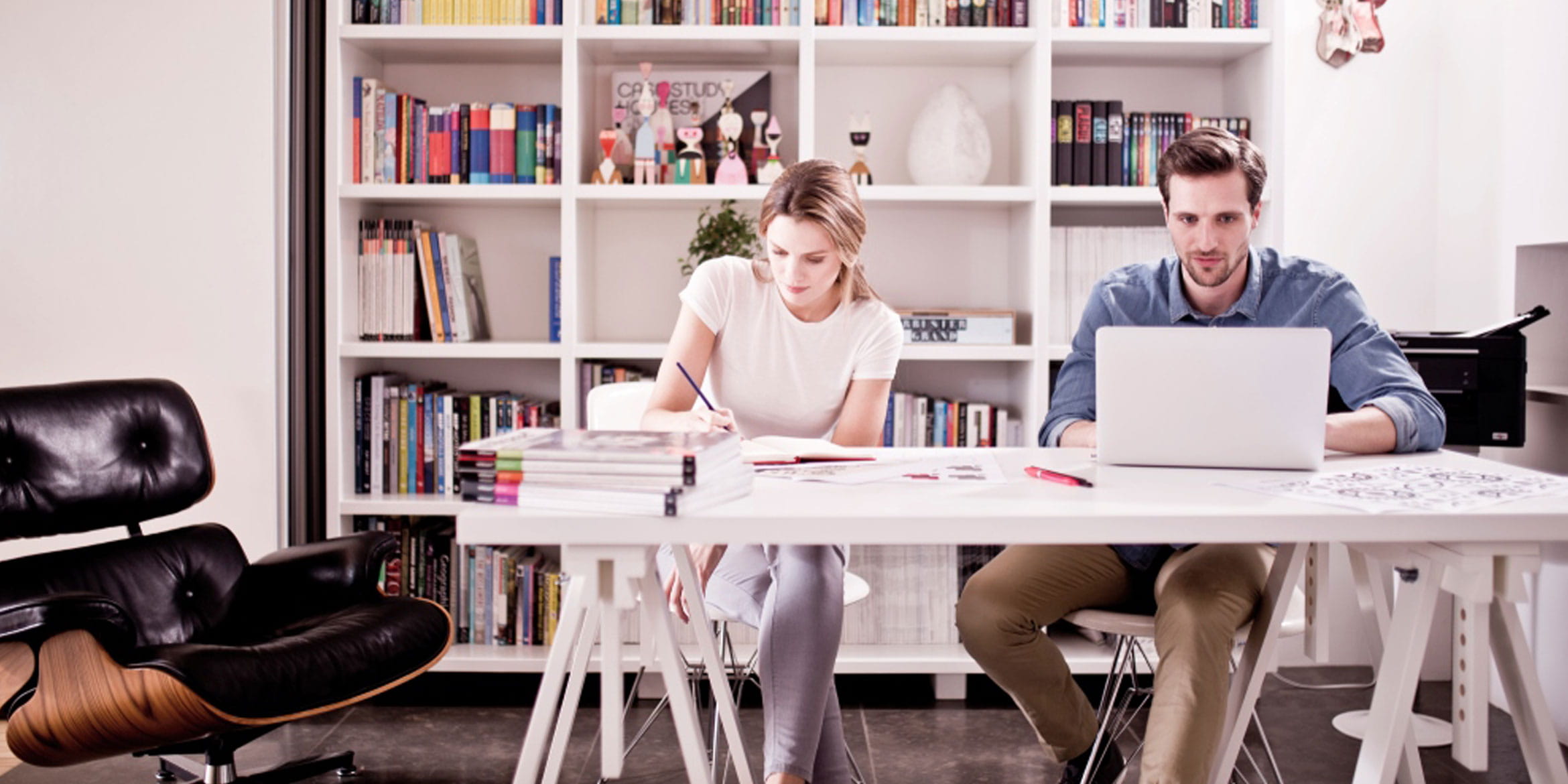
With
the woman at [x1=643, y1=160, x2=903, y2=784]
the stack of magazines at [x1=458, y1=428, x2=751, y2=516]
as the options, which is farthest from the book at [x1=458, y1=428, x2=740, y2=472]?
the woman at [x1=643, y1=160, x2=903, y2=784]

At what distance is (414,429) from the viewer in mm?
3197

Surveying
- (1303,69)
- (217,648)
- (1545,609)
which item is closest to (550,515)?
(217,648)

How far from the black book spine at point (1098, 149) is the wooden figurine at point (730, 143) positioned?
0.85 m

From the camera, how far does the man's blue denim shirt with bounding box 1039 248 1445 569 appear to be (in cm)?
206

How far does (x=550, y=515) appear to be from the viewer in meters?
1.41

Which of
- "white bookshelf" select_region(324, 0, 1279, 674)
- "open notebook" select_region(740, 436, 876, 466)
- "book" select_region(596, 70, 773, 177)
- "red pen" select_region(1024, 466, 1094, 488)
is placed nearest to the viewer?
"red pen" select_region(1024, 466, 1094, 488)

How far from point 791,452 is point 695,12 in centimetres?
164

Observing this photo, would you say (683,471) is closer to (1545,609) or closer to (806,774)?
(806,774)

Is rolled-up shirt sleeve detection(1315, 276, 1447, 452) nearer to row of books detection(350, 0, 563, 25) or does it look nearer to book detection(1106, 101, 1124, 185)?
book detection(1106, 101, 1124, 185)

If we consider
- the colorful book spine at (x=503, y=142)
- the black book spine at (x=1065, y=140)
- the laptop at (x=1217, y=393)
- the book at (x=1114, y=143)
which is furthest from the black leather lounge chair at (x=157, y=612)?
the book at (x=1114, y=143)

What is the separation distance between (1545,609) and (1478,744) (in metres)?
1.58

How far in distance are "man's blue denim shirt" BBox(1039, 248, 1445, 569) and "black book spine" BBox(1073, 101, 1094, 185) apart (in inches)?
36.2

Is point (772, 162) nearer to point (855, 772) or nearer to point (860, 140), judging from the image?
point (860, 140)

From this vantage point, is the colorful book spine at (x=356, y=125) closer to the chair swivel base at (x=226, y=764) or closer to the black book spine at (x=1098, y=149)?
the chair swivel base at (x=226, y=764)
